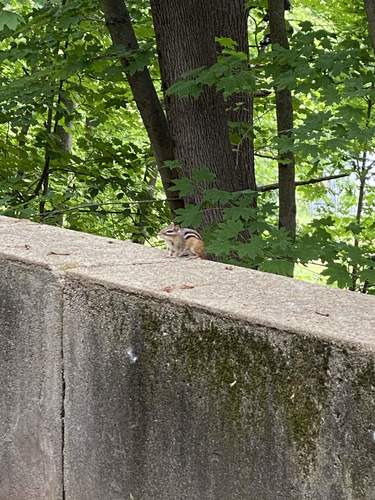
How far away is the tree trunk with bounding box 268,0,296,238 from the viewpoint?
780 cm

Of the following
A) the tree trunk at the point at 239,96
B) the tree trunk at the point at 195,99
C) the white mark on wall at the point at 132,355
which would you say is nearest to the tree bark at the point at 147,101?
the tree trunk at the point at 195,99

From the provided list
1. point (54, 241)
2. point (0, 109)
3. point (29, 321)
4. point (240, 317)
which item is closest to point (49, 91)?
point (0, 109)

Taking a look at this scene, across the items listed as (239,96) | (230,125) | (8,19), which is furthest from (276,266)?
(239,96)

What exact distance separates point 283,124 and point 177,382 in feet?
20.4

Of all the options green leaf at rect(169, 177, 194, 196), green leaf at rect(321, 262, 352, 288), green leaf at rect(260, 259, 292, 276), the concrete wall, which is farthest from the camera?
green leaf at rect(169, 177, 194, 196)

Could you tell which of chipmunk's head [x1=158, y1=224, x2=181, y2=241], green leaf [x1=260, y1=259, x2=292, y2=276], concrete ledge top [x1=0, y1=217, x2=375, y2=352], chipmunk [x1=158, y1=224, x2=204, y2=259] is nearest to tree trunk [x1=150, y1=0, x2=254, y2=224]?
green leaf [x1=260, y1=259, x2=292, y2=276]

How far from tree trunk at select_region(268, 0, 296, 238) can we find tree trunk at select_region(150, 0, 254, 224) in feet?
2.09

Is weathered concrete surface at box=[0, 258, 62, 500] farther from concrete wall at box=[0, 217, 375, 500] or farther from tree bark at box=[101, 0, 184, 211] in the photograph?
tree bark at box=[101, 0, 184, 211]

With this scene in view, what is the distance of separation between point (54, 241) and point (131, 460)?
1.00 m

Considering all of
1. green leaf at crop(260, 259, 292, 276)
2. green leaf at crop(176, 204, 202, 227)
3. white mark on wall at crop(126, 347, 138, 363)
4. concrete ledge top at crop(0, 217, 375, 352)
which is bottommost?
green leaf at crop(260, 259, 292, 276)

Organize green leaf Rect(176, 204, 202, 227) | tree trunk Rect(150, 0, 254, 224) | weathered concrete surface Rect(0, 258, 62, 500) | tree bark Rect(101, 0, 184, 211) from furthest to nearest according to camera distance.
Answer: tree bark Rect(101, 0, 184, 211) < tree trunk Rect(150, 0, 254, 224) < green leaf Rect(176, 204, 202, 227) < weathered concrete surface Rect(0, 258, 62, 500)

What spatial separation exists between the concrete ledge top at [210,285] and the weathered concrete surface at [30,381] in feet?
0.29

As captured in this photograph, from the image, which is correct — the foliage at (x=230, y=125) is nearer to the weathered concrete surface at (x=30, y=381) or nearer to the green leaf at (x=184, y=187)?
the green leaf at (x=184, y=187)

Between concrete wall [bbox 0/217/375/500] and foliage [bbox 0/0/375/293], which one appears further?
foliage [bbox 0/0/375/293]
